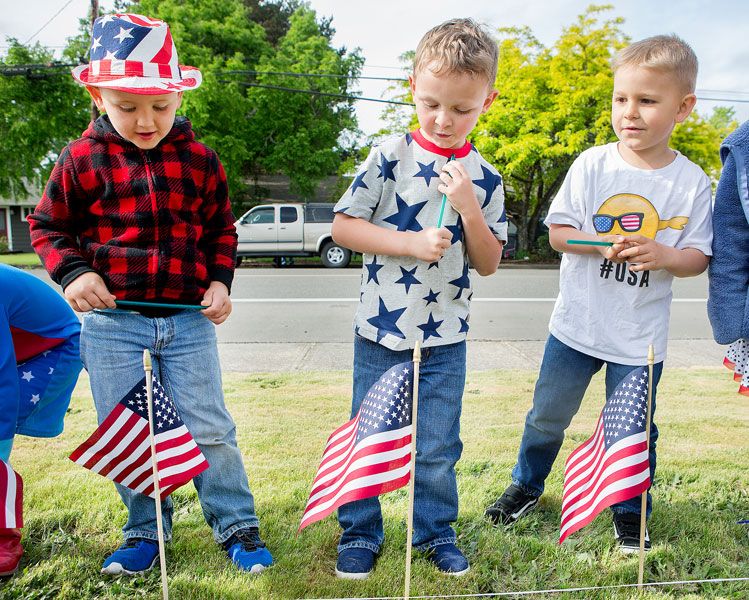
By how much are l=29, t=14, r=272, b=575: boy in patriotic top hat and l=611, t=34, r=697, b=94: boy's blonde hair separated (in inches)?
57.6

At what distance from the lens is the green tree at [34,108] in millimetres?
17797

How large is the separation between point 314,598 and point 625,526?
4.02 ft

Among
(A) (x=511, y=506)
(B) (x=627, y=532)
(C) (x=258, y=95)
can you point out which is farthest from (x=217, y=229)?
(C) (x=258, y=95)

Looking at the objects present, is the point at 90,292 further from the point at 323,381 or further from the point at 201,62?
the point at 201,62

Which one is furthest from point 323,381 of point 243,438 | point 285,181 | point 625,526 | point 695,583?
point 285,181

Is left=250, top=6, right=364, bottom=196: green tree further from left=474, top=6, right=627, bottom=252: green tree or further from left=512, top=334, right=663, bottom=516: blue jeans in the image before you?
left=512, top=334, right=663, bottom=516: blue jeans

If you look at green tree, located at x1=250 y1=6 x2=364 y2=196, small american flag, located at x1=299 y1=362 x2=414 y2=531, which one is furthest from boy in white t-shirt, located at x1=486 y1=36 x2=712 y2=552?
green tree, located at x1=250 y1=6 x2=364 y2=196

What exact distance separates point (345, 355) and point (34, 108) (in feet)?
52.5

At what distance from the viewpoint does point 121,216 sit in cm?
202

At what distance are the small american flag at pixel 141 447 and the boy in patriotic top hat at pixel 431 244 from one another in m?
0.60

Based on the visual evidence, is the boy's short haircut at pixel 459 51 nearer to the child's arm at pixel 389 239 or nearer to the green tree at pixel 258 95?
the child's arm at pixel 389 239

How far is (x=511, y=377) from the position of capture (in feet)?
16.4

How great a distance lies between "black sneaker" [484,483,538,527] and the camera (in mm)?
2639

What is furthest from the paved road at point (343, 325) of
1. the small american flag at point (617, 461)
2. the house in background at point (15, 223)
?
the house in background at point (15, 223)
